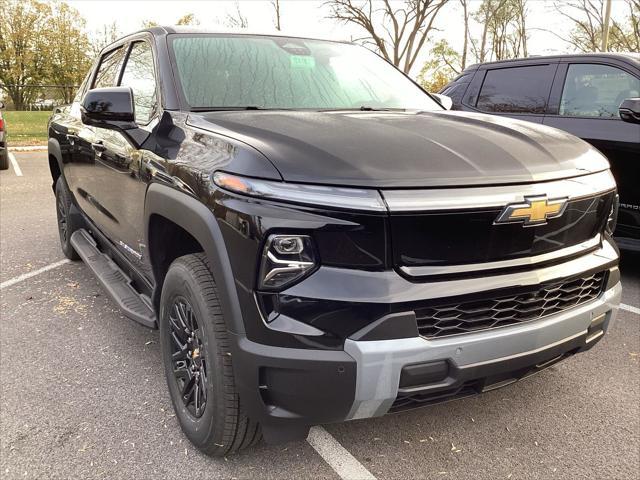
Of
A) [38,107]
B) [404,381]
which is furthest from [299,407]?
[38,107]

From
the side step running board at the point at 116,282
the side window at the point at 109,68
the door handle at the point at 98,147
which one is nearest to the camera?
the side step running board at the point at 116,282

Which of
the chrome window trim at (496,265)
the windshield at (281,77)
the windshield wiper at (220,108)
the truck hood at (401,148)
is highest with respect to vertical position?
the windshield at (281,77)

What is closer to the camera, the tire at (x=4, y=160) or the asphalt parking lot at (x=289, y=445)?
the asphalt parking lot at (x=289, y=445)

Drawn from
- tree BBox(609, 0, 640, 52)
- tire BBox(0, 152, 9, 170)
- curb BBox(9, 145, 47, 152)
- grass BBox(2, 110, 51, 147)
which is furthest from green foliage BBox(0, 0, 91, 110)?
tree BBox(609, 0, 640, 52)

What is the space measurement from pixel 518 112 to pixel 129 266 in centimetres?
390

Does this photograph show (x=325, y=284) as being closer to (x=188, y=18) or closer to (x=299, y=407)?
(x=299, y=407)

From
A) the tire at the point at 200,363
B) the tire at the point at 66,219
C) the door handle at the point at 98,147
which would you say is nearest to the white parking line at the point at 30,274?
the tire at the point at 66,219

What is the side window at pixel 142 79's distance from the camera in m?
2.73

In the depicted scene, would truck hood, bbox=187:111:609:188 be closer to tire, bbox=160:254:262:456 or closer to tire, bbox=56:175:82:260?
tire, bbox=160:254:262:456

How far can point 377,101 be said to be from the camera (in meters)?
3.06

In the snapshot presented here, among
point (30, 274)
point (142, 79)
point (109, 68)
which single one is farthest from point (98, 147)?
point (30, 274)

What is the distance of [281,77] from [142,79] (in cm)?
81

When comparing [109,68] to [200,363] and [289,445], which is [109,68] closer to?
[200,363]

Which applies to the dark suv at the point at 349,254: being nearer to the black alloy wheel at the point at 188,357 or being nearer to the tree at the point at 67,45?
the black alloy wheel at the point at 188,357
